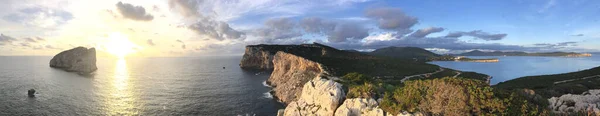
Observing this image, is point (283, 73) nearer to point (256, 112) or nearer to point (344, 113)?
point (256, 112)

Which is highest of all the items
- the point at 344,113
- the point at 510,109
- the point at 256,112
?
the point at 510,109

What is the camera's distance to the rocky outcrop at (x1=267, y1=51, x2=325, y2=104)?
8369 cm

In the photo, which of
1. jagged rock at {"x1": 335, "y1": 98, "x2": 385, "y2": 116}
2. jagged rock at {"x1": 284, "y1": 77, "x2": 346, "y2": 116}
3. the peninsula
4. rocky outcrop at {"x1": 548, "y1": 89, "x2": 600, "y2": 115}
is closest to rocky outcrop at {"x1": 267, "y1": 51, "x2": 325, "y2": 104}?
the peninsula

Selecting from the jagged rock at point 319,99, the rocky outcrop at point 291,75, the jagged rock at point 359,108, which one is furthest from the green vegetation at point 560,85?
the rocky outcrop at point 291,75

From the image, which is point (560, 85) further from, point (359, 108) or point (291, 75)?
point (291, 75)

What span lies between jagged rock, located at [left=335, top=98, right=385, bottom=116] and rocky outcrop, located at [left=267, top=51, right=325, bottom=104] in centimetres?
3206

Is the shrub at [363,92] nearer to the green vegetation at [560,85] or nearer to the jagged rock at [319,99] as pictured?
the jagged rock at [319,99]

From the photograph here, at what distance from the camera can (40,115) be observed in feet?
217

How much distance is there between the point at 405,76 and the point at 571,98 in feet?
292

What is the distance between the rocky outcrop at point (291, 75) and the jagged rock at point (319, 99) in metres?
21.3

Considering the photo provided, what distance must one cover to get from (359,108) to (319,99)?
27.8ft

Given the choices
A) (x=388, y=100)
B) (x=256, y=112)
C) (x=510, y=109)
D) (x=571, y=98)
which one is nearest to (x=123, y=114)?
(x=256, y=112)

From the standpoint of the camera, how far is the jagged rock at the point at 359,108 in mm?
38616

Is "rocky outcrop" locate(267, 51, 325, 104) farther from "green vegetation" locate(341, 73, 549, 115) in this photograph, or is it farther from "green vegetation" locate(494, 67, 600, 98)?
"green vegetation" locate(494, 67, 600, 98)
